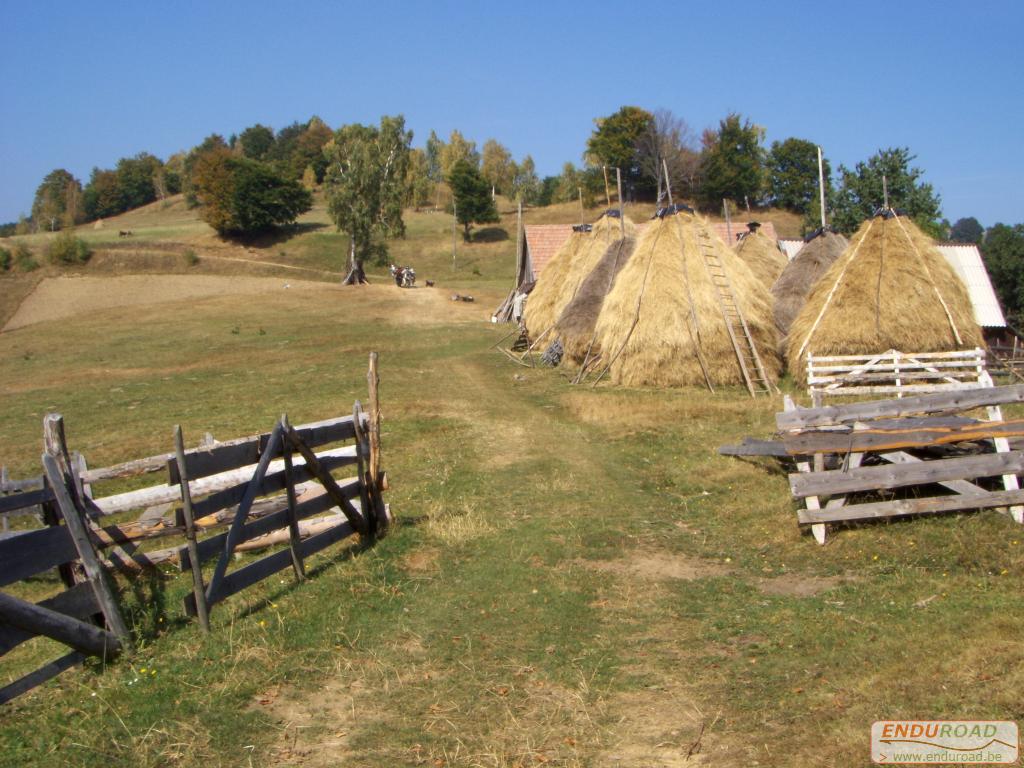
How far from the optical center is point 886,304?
17547 millimetres

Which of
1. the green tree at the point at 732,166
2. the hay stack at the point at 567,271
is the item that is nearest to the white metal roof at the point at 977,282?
the hay stack at the point at 567,271

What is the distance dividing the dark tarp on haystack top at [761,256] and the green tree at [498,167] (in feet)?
230

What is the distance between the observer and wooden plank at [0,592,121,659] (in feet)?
17.2

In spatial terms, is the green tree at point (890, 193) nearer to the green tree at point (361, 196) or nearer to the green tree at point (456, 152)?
the green tree at point (361, 196)

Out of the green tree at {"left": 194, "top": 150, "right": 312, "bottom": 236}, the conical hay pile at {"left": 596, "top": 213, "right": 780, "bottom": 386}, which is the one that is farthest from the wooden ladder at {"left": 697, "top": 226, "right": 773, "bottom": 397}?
the green tree at {"left": 194, "top": 150, "right": 312, "bottom": 236}

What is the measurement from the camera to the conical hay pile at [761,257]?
27625 millimetres

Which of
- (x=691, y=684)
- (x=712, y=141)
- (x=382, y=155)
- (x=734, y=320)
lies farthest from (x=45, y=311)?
(x=712, y=141)

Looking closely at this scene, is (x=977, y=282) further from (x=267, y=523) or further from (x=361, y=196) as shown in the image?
(x=361, y=196)

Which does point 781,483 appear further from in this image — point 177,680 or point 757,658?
point 177,680

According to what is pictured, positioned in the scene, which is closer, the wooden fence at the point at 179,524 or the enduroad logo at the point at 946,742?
the enduroad logo at the point at 946,742

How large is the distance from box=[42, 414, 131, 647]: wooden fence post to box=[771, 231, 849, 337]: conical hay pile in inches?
759

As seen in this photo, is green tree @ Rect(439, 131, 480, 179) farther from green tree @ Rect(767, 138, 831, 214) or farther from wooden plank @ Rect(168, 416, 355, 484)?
wooden plank @ Rect(168, 416, 355, 484)

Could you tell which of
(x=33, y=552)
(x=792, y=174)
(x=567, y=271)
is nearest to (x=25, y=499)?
(x=33, y=552)

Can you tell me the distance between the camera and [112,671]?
590 centimetres
